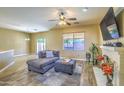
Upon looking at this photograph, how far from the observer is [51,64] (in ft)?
16.7

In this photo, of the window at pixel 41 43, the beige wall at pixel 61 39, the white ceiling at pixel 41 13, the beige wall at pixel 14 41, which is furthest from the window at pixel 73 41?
the beige wall at pixel 14 41

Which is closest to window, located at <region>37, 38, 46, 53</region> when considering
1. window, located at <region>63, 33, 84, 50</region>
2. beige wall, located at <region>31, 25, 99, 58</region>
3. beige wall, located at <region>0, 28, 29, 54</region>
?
beige wall, located at <region>31, 25, 99, 58</region>

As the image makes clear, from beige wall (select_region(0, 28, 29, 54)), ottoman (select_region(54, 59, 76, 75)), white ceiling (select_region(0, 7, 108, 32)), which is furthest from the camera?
beige wall (select_region(0, 28, 29, 54))

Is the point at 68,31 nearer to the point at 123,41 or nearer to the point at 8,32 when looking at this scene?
the point at 8,32

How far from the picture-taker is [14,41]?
704 centimetres

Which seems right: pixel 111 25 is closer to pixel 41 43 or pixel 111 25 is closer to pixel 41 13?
pixel 41 13

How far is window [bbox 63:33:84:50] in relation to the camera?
294 inches

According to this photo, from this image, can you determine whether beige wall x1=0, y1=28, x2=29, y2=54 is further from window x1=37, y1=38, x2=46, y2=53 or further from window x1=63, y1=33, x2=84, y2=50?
window x1=63, y1=33, x2=84, y2=50

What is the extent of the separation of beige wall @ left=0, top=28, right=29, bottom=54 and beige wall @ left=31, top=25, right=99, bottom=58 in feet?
2.44

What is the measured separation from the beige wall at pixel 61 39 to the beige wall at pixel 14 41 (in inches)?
29.3

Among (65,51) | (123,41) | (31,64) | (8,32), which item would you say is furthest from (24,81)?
(65,51)

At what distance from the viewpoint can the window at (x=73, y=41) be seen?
7.46 meters

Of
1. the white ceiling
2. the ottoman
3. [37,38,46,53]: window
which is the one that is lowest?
the ottoman
